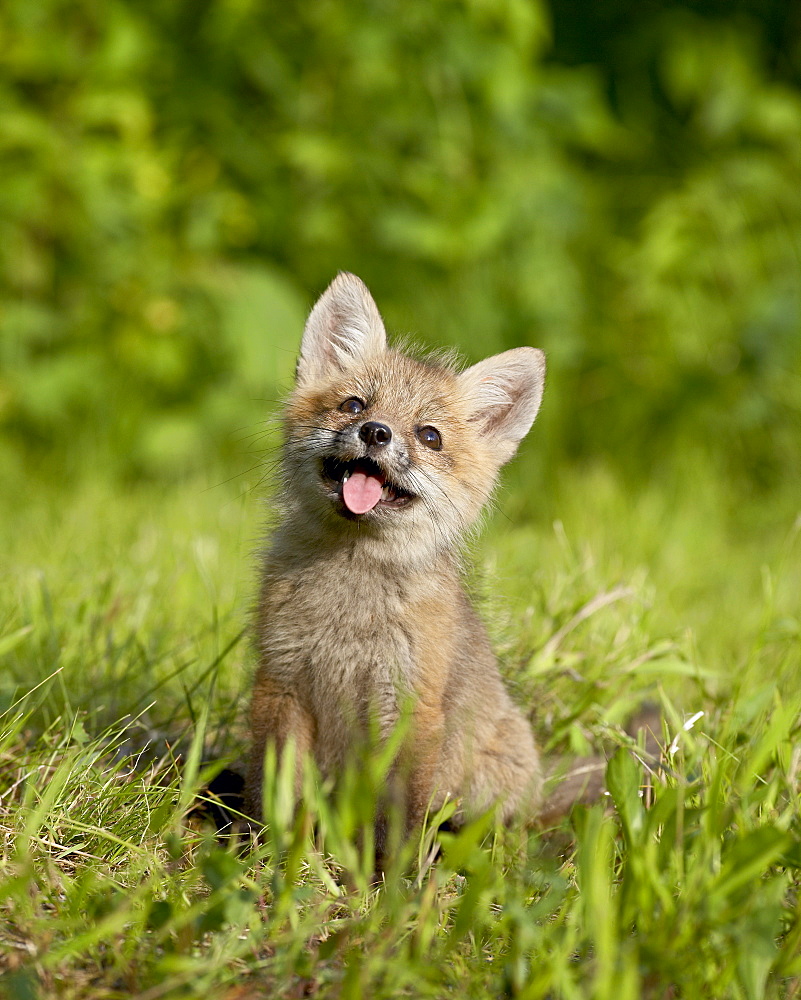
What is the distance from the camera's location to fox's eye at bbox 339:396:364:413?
3.38 metres

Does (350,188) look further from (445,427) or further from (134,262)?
(445,427)

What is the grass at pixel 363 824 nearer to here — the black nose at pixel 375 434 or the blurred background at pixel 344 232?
the black nose at pixel 375 434

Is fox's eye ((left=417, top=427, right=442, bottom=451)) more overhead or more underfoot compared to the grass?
more overhead

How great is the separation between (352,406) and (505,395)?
60cm

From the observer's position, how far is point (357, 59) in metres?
6.78

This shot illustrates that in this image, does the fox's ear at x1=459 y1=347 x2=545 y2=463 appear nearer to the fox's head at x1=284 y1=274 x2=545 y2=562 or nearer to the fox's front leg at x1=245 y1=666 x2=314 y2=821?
the fox's head at x1=284 y1=274 x2=545 y2=562

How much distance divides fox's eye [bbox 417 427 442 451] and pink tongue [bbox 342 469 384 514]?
28cm

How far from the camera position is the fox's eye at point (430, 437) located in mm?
3371

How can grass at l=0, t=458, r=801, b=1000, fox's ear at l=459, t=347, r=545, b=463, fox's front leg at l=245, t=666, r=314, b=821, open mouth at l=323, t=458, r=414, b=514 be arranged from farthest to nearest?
fox's ear at l=459, t=347, r=545, b=463
open mouth at l=323, t=458, r=414, b=514
fox's front leg at l=245, t=666, r=314, b=821
grass at l=0, t=458, r=801, b=1000

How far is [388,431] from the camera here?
311 cm

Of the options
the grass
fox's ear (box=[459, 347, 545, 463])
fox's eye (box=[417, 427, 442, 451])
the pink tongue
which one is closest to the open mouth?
the pink tongue

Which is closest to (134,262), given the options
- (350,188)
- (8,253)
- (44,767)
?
(8,253)

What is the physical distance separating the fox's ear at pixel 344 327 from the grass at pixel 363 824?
912 mm

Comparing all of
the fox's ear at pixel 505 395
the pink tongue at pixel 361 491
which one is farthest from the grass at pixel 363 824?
the pink tongue at pixel 361 491
